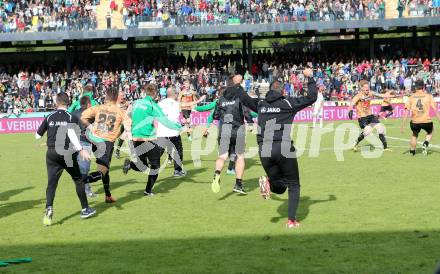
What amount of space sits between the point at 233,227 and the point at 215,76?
1290 inches

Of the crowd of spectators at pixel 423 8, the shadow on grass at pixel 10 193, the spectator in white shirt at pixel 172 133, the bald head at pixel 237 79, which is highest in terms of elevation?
the crowd of spectators at pixel 423 8

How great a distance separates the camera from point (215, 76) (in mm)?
43250

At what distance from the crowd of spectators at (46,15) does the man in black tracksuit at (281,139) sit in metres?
34.5

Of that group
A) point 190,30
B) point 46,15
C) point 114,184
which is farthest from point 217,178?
point 46,15

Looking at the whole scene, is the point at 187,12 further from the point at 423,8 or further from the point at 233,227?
the point at 233,227

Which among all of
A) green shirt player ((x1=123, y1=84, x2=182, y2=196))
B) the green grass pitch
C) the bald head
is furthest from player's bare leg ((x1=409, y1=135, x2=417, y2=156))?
green shirt player ((x1=123, y1=84, x2=182, y2=196))

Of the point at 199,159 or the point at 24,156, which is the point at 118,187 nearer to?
the point at 199,159

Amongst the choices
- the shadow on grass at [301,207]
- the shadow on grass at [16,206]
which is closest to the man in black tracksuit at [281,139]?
the shadow on grass at [301,207]

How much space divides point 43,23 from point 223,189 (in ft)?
104

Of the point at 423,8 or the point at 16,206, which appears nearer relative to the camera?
the point at 16,206

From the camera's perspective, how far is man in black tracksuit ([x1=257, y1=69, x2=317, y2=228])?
1048cm

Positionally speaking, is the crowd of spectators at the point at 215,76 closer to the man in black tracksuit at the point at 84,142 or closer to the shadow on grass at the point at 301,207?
the man in black tracksuit at the point at 84,142

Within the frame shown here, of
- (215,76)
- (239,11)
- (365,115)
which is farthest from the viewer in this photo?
(239,11)

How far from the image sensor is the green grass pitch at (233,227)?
8.73 m
